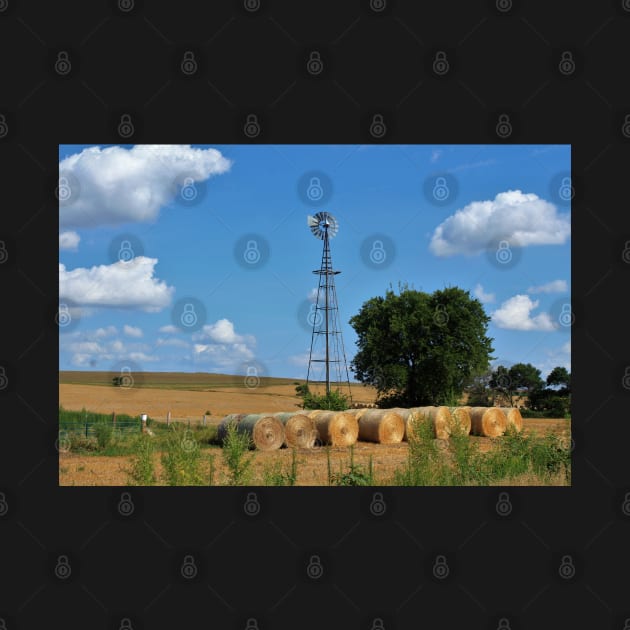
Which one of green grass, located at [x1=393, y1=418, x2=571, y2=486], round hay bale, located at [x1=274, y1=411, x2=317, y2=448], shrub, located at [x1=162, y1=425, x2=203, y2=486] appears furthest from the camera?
round hay bale, located at [x1=274, y1=411, x2=317, y2=448]

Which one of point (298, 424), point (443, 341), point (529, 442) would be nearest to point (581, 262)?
point (529, 442)

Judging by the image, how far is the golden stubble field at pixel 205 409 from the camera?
56.3 ft

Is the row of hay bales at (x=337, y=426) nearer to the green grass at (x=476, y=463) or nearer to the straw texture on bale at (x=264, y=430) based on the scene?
the straw texture on bale at (x=264, y=430)

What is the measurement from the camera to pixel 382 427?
2645 cm

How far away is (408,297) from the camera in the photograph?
4494cm

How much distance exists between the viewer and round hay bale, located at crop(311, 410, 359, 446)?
25359 millimetres

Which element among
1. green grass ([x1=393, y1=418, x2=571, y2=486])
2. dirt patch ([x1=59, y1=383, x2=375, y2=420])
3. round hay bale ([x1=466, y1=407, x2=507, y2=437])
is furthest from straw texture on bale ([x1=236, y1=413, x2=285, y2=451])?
dirt patch ([x1=59, y1=383, x2=375, y2=420])

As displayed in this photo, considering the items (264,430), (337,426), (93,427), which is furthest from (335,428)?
(93,427)

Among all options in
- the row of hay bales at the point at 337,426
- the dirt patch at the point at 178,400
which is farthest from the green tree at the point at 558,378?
the row of hay bales at the point at 337,426

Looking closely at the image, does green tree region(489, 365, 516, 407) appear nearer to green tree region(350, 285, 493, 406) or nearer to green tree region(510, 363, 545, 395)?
green tree region(510, 363, 545, 395)

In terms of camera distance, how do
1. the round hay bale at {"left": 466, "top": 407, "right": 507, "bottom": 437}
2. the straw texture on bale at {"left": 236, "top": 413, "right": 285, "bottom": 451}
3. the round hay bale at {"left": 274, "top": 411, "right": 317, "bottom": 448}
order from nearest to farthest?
the straw texture on bale at {"left": 236, "top": 413, "right": 285, "bottom": 451} < the round hay bale at {"left": 274, "top": 411, "right": 317, "bottom": 448} < the round hay bale at {"left": 466, "top": 407, "right": 507, "bottom": 437}

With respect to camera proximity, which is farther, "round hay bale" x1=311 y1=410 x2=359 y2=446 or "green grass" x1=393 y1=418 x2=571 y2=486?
"round hay bale" x1=311 y1=410 x2=359 y2=446
